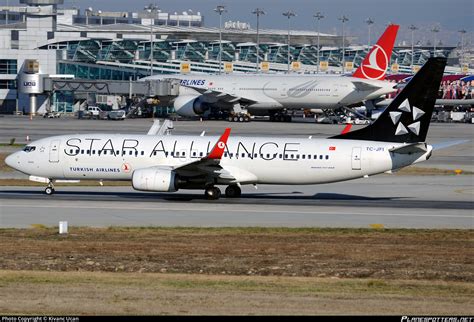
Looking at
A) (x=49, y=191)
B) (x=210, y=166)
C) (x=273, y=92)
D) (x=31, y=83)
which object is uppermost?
(x=210, y=166)

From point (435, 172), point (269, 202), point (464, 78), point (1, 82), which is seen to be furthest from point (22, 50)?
point (269, 202)

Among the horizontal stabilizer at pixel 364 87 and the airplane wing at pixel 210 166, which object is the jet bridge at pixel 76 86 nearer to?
the horizontal stabilizer at pixel 364 87

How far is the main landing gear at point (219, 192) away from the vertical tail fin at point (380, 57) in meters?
63.8

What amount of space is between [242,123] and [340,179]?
66.9m

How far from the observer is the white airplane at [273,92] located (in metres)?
112

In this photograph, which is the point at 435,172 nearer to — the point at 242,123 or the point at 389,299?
the point at 389,299

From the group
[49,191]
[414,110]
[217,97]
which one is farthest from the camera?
[217,97]

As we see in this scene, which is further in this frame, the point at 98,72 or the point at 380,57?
the point at 98,72

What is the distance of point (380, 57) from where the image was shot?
110 m

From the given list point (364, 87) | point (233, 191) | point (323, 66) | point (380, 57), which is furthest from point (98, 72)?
point (233, 191)

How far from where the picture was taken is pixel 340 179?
45500 millimetres

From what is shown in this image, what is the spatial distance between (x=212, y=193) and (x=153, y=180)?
3318 millimetres

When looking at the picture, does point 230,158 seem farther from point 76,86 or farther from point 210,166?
point 76,86

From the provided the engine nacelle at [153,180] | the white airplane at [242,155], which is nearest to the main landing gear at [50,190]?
the white airplane at [242,155]
